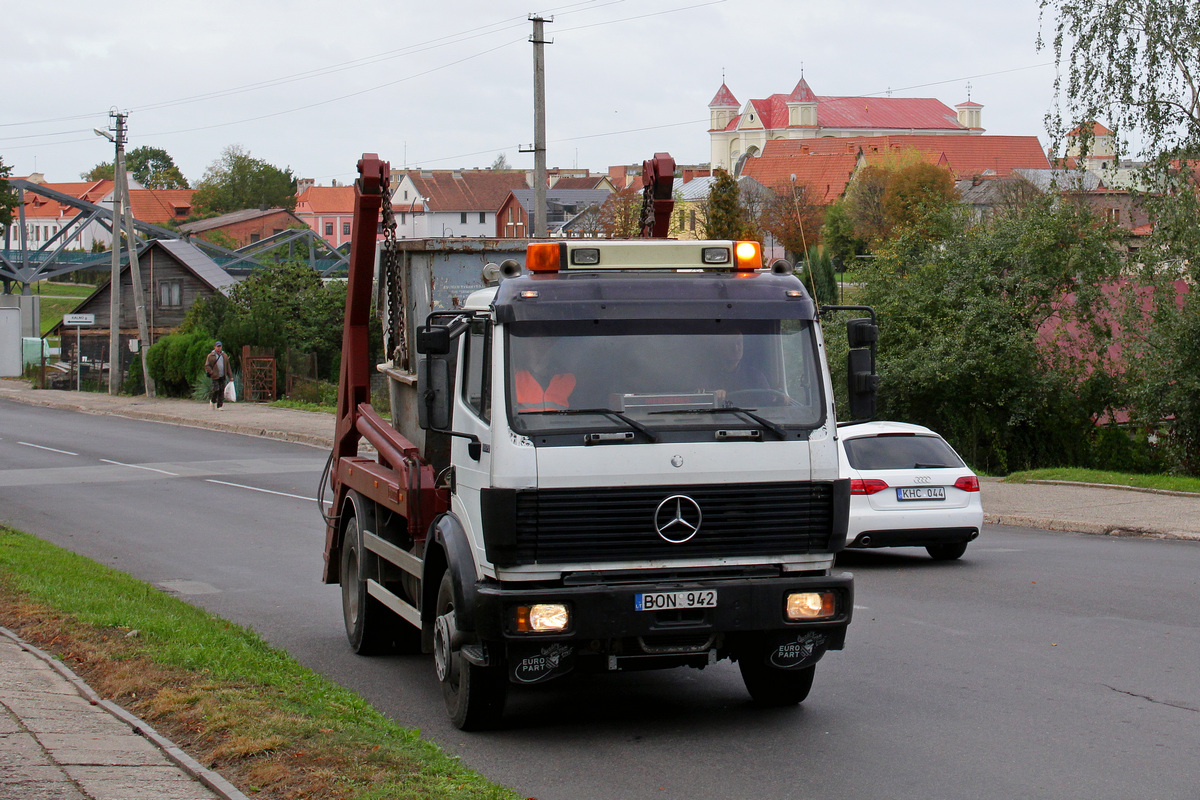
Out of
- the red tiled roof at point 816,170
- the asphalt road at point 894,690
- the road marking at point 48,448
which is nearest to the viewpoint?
the asphalt road at point 894,690

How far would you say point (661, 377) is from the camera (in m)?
6.49

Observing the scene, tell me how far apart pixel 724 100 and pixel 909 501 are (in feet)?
591

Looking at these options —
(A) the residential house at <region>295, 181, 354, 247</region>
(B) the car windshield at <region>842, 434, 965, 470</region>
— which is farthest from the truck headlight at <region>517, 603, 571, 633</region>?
(A) the residential house at <region>295, 181, 354, 247</region>

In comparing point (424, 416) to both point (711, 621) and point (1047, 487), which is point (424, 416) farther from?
point (1047, 487)

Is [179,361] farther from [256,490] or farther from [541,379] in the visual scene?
[541,379]

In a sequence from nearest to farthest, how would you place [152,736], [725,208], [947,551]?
[152,736], [947,551], [725,208]

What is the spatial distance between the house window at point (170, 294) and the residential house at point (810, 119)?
402 ft

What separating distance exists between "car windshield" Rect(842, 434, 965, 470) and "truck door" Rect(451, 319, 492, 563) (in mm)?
7253

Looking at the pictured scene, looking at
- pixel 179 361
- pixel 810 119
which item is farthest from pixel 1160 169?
pixel 810 119

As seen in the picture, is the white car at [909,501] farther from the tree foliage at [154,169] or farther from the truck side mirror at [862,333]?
the tree foliage at [154,169]

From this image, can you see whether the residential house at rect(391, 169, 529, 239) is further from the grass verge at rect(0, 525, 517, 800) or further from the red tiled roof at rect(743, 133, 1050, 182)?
the grass verge at rect(0, 525, 517, 800)

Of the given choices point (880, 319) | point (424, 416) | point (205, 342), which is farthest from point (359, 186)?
point (205, 342)

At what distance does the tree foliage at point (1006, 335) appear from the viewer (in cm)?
2461

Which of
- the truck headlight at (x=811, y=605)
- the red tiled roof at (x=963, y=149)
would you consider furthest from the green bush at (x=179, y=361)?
the red tiled roof at (x=963, y=149)
